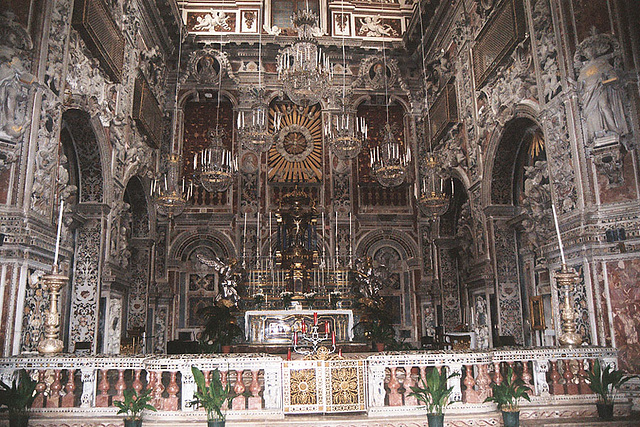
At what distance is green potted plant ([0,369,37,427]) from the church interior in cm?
16

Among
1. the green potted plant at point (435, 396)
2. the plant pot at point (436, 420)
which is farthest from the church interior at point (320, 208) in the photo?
the plant pot at point (436, 420)

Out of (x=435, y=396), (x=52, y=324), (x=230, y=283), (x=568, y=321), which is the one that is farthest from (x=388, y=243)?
(x=52, y=324)

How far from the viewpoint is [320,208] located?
56.9 feet

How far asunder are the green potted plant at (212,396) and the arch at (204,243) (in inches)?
441

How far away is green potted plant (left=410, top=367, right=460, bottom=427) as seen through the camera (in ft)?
18.3

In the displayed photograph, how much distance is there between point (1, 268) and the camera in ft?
24.0

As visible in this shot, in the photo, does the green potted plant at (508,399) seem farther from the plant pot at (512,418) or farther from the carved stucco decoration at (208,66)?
the carved stucco decoration at (208,66)

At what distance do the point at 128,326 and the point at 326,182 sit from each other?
289 inches

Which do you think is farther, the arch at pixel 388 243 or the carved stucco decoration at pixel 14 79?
the arch at pixel 388 243

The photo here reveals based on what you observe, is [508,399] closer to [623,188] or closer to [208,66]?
[623,188]

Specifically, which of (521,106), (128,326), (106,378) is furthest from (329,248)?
(106,378)

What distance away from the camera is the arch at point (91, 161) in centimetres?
1092

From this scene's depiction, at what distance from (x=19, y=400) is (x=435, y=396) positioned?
170 inches

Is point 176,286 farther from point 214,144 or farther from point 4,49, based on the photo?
point 4,49
